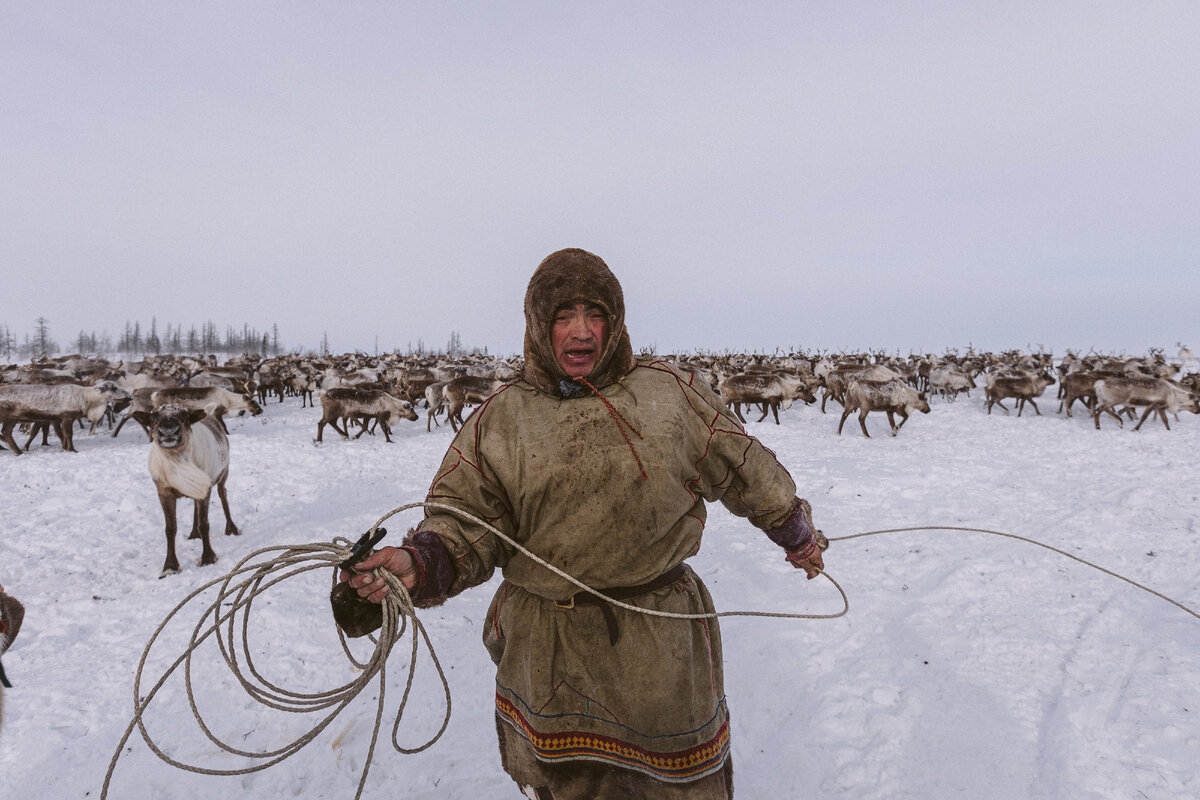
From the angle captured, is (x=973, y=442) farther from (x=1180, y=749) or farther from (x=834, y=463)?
(x=1180, y=749)

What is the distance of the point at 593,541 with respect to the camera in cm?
199

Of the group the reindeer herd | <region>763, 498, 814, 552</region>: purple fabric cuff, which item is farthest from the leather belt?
the reindeer herd

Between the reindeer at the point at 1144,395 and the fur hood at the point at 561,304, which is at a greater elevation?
the fur hood at the point at 561,304

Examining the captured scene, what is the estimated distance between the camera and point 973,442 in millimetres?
13648

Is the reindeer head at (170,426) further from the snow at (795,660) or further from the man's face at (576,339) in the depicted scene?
the man's face at (576,339)

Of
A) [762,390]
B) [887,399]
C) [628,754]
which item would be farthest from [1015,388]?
[628,754]

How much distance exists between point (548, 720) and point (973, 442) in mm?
15050

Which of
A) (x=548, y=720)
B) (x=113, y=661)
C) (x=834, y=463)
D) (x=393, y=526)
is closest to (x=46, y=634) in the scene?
(x=113, y=661)

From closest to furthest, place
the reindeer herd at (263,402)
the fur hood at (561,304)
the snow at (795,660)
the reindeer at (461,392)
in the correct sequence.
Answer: the fur hood at (561,304) < the snow at (795,660) < the reindeer herd at (263,402) < the reindeer at (461,392)

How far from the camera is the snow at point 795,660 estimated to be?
10.8 ft

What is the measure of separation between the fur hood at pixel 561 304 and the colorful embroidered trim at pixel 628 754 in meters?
1.35

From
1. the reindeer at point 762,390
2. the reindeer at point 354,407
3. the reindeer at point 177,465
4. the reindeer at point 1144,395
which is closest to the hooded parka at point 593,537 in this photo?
the reindeer at point 177,465

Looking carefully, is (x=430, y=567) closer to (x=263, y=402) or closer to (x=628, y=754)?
(x=628, y=754)

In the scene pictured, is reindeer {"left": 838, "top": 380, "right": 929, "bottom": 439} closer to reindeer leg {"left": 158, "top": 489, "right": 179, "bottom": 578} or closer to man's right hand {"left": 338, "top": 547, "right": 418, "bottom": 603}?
reindeer leg {"left": 158, "top": 489, "right": 179, "bottom": 578}
